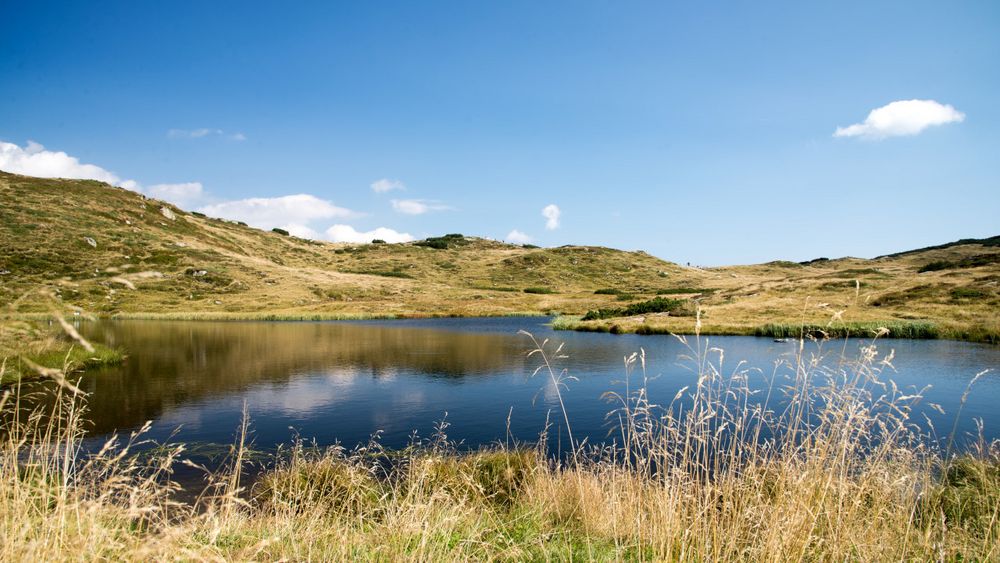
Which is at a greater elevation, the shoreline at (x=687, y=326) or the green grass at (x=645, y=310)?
the green grass at (x=645, y=310)

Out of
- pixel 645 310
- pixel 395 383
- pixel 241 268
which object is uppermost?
pixel 241 268

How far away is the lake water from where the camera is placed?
1755 cm

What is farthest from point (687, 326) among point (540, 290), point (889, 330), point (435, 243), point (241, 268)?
point (435, 243)

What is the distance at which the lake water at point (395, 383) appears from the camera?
17.5 m

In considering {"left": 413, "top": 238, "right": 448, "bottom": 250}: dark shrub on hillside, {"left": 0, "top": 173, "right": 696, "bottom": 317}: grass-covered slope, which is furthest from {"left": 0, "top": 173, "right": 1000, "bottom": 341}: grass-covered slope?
{"left": 413, "top": 238, "right": 448, "bottom": 250}: dark shrub on hillside

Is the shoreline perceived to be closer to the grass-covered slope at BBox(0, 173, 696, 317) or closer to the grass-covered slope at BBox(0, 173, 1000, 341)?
the grass-covered slope at BBox(0, 173, 1000, 341)

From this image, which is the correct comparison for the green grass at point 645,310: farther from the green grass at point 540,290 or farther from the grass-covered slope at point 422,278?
the green grass at point 540,290

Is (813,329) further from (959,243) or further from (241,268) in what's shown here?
(959,243)

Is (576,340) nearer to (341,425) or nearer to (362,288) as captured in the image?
(341,425)

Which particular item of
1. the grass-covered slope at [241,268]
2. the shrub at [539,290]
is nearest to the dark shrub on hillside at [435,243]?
the grass-covered slope at [241,268]

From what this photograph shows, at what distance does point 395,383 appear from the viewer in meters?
25.5

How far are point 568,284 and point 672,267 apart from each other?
1659 inches

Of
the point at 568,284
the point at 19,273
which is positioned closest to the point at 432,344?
the point at 19,273

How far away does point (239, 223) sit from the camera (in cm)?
15312
